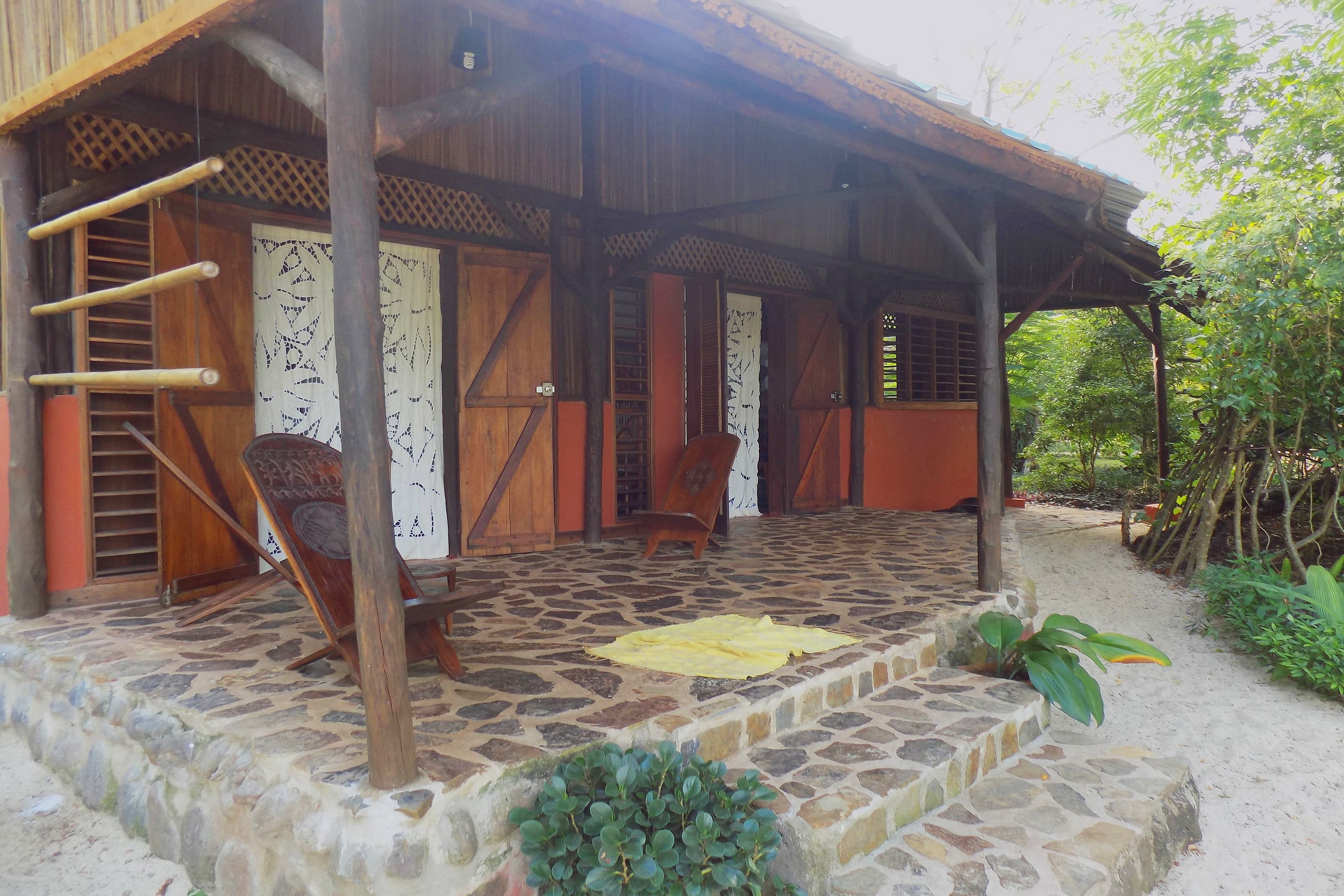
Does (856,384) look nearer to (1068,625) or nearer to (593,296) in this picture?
(593,296)

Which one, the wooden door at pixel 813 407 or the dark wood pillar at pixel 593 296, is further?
the wooden door at pixel 813 407

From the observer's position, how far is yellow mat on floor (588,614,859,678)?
2945 mm

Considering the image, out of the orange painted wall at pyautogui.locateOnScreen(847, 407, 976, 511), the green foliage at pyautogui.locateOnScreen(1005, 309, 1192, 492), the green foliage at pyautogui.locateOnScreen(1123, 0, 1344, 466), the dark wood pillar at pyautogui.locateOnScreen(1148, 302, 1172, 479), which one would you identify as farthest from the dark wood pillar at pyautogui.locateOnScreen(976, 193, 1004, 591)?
the green foliage at pyautogui.locateOnScreen(1005, 309, 1192, 492)

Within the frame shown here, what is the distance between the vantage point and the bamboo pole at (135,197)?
221 cm

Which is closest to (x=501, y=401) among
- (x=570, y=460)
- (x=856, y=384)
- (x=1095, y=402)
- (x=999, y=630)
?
(x=570, y=460)

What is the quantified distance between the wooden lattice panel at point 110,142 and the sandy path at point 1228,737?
486 cm

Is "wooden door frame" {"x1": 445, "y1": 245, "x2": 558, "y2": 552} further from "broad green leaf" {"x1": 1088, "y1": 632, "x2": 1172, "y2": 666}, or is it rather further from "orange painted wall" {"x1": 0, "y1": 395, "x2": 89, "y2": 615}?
"broad green leaf" {"x1": 1088, "y1": 632, "x2": 1172, "y2": 666}

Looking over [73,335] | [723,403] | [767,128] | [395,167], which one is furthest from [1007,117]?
[73,335]

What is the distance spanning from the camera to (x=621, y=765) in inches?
84.2

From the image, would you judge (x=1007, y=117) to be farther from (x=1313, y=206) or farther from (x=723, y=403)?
(x=723, y=403)

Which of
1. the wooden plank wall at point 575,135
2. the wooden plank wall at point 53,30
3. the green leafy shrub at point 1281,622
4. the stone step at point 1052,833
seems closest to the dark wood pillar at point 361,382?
the wooden plank wall at point 53,30

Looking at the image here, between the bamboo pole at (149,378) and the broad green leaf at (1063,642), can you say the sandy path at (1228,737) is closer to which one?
the broad green leaf at (1063,642)

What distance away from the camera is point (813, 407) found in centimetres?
761

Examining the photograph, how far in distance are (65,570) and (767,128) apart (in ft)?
17.8
